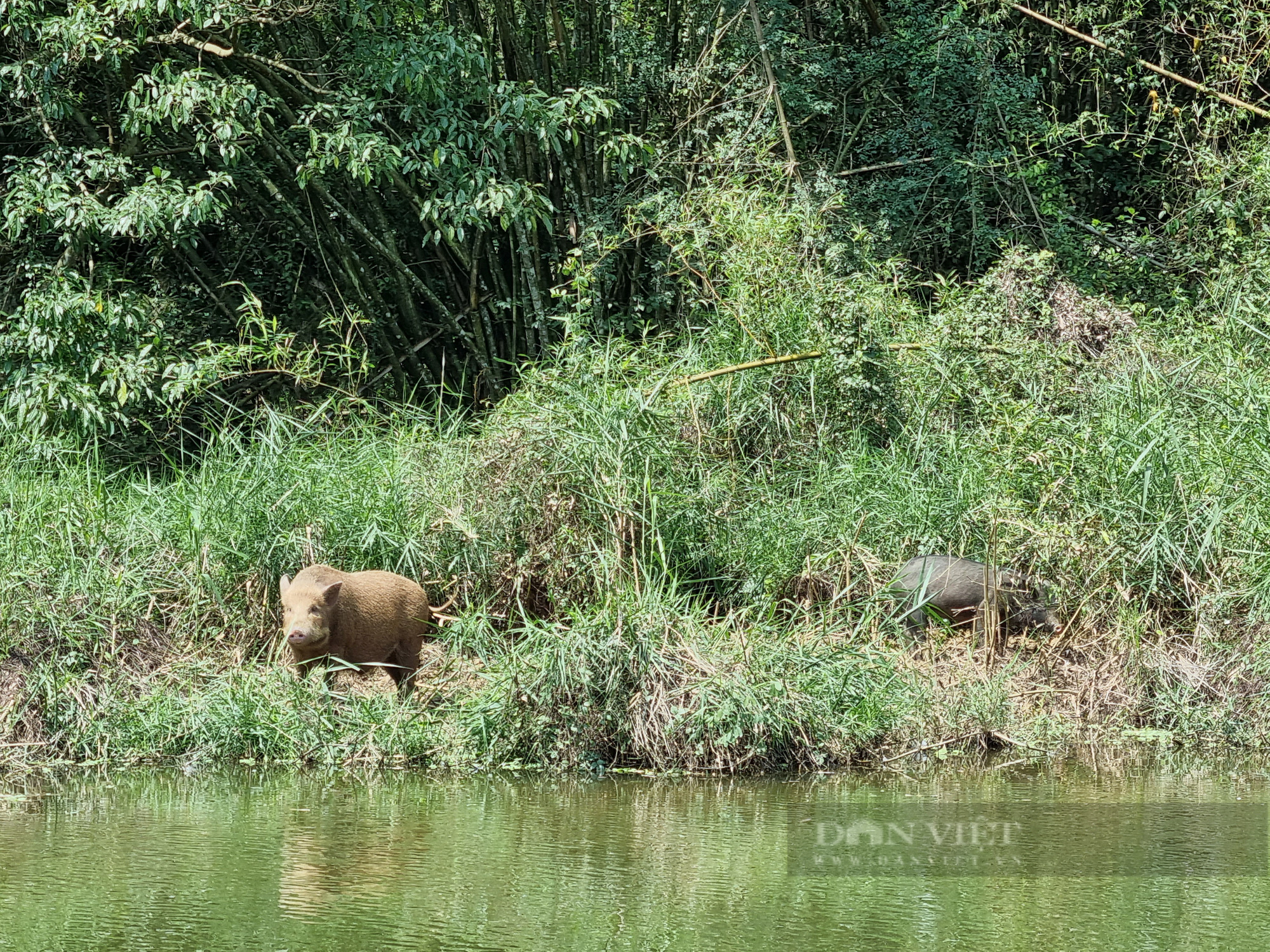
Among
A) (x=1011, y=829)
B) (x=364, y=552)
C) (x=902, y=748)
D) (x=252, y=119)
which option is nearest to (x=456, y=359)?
(x=252, y=119)

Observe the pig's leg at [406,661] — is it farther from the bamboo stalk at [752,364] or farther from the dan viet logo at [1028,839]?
the dan viet logo at [1028,839]

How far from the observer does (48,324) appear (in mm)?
8352

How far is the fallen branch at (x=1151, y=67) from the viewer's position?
9.82 m

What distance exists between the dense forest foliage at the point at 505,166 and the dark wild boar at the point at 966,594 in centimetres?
245

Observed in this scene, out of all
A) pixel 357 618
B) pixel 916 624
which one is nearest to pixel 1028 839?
pixel 916 624

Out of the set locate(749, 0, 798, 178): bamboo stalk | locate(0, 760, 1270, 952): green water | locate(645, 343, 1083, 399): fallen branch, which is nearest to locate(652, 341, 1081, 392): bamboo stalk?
locate(645, 343, 1083, 399): fallen branch

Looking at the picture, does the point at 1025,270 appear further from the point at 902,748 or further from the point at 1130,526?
the point at 902,748

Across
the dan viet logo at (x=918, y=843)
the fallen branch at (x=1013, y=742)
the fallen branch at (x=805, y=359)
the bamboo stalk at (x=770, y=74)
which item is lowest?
the fallen branch at (x=1013, y=742)

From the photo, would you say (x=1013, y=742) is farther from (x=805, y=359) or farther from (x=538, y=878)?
(x=805, y=359)

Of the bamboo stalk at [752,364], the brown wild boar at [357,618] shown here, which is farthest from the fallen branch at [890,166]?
the brown wild boar at [357,618]

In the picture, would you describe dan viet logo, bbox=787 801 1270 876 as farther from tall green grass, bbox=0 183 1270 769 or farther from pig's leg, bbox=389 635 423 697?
pig's leg, bbox=389 635 423 697

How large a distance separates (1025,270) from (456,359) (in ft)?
13.2

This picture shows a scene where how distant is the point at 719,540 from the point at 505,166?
3485mm

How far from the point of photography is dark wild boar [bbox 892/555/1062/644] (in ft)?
22.2
